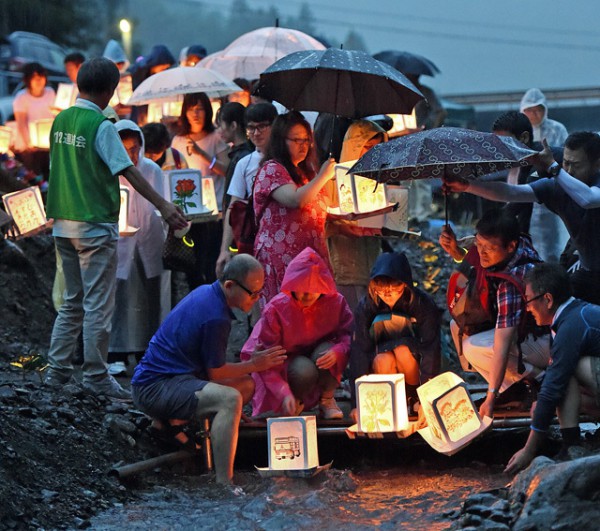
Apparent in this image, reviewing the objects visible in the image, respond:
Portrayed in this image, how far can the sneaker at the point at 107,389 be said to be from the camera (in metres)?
8.18

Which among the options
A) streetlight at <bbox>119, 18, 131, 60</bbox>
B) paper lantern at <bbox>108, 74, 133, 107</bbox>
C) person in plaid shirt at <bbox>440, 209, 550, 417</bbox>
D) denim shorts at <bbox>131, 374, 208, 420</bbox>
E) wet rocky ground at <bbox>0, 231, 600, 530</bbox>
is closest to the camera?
wet rocky ground at <bbox>0, 231, 600, 530</bbox>

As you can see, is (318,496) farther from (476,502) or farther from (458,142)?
(458,142)

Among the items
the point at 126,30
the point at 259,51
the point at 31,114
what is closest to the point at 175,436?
the point at 259,51

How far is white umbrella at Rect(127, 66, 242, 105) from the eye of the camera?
1124cm

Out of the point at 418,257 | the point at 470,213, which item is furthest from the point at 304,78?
the point at 470,213

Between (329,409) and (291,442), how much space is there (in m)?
0.92

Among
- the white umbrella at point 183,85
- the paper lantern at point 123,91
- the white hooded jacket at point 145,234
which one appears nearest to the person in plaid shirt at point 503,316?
the white hooded jacket at point 145,234

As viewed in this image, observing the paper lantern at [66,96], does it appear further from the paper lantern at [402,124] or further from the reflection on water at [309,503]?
the reflection on water at [309,503]

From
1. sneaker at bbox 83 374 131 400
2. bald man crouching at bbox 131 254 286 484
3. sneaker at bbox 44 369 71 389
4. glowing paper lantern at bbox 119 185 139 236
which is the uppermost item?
glowing paper lantern at bbox 119 185 139 236

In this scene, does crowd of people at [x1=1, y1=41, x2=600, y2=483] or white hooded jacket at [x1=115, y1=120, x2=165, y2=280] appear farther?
white hooded jacket at [x1=115, y1=120, x2=165, y2=280]

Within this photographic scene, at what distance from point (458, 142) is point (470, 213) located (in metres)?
10.9

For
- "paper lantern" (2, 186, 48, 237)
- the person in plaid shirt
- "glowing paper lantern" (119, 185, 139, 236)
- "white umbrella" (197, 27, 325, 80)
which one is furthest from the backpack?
"white umbrella" (197, 27, 325, 80)

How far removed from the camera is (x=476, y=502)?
5953 mm

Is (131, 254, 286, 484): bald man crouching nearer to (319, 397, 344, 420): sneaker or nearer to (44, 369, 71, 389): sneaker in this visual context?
(319, 397, 344, 420): sneaker
